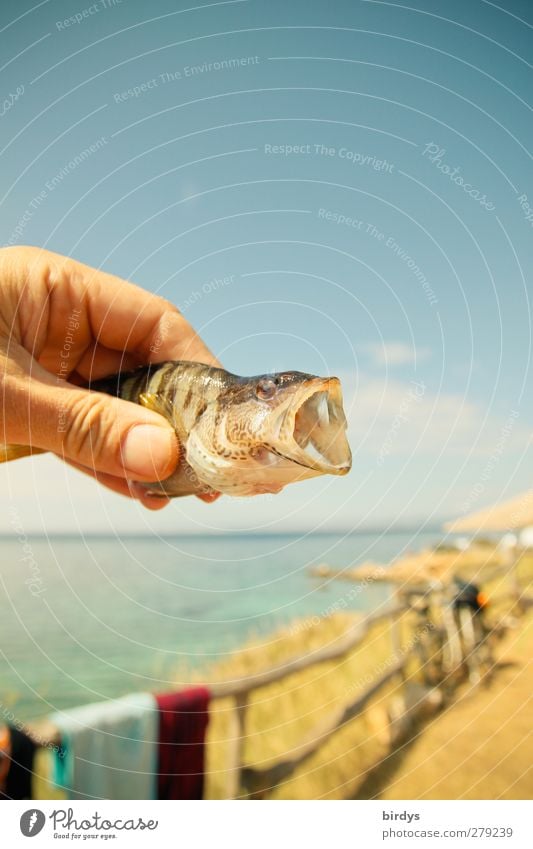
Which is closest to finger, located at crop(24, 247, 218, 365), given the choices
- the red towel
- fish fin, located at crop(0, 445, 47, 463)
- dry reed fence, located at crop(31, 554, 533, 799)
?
fish fin, located at crop(0, 445, 47, 463)

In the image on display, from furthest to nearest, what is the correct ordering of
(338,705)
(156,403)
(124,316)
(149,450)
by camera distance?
(338,705)
(124,316)
(156,403)
(149,450)

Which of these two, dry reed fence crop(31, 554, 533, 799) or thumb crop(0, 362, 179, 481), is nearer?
thumb crop(0, 362, 179, 481)

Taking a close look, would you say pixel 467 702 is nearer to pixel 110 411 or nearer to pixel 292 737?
pixel 292 737

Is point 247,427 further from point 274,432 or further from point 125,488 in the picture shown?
point 125,488

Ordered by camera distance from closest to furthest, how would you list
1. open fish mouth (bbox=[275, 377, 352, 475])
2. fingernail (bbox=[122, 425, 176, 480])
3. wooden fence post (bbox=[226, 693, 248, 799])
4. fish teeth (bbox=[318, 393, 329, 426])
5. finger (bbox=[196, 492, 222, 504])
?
open fish mouth (bbox=[275, 377, 352, 475])
fish teeth (bbox=[318, 393, 329, 426])
fingernail (bbox=[122, 425, 176, 480])
finger (bbox=[196, 492, 222, 504])
wooden fence post (bbox=[226, 693, 248, 799])

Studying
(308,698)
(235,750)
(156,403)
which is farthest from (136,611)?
(156,403)

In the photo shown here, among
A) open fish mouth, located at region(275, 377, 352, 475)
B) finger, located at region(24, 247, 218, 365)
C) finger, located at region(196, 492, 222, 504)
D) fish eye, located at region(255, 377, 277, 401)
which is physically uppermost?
finger, located at region(24, 247, 218, 365)

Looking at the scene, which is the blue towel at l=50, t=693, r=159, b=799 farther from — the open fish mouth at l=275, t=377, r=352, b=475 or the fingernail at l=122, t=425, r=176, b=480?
the open fish mouth at l=275, t=377, r=352, b=475

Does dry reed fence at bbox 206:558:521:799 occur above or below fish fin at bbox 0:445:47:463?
below
